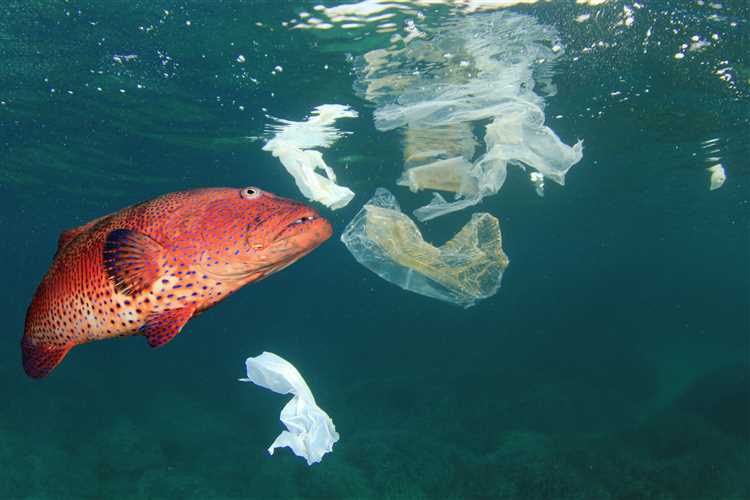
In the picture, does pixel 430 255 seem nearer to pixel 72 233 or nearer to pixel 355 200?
pixel 72 233

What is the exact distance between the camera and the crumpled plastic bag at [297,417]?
14.6 ft

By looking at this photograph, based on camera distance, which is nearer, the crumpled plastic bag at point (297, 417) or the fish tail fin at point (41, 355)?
the fish tail fin at point (41, 355)

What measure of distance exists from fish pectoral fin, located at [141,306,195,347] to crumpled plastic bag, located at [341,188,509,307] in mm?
5294

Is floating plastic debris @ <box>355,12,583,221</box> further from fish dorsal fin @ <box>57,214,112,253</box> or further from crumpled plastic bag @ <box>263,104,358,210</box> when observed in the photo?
fish dorsal fin @ <box>57,214,112,253</box>

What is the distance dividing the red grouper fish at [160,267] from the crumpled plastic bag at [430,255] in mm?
5147

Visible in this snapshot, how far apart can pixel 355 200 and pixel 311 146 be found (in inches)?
457

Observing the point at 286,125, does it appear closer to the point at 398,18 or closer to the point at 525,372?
the point at 398,18

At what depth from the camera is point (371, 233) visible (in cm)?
733

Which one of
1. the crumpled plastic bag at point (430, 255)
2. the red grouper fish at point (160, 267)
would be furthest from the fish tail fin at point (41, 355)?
the crumpled plastic bag at point (430, 255)

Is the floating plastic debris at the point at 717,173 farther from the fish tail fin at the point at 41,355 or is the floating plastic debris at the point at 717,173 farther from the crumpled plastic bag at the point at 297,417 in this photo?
the fish tail fin at the point at 41,355

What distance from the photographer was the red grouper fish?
1804 mm

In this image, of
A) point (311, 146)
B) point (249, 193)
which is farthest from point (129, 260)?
point (311, 146)

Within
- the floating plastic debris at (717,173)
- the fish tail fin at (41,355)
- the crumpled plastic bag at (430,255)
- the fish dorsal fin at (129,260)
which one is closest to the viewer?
the fish dorsal fin at (129,260)

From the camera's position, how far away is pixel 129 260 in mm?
1756
